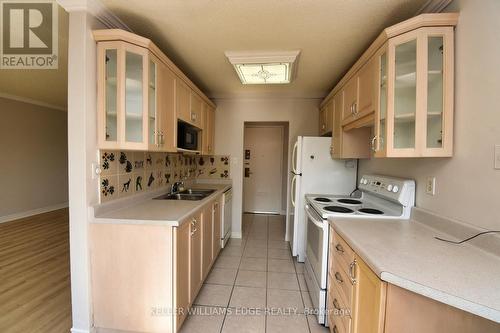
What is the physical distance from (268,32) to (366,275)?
185cm

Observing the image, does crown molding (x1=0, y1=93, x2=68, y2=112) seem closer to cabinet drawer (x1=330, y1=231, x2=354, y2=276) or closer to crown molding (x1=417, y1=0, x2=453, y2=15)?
cabinet drawer (x1=330, y1=231, x2=354, y2=276)

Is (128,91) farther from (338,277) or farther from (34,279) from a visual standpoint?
(34,279)

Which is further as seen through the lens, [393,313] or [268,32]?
[268,32]

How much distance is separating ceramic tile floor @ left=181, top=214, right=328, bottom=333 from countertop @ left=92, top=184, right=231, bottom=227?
2.84 feet

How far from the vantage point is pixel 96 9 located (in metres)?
1.53

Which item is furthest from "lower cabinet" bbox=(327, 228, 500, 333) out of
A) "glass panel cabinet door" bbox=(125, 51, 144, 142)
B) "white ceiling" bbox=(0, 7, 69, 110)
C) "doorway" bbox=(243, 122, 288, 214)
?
"doorway" bbox=(243, 122, 288, 214)

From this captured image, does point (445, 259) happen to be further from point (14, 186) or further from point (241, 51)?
point (14, 186)

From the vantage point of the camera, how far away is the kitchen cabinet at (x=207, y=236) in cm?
213

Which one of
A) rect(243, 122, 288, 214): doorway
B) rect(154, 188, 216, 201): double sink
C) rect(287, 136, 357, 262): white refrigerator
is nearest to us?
rect(154, 188, 216, 201): double sink

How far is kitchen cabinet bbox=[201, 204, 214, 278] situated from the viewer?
2131 millimetres

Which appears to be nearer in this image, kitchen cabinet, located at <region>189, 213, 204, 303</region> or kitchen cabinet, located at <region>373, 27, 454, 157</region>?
kitchen cabinet, located at <region>373, 27, 454, 157</region>

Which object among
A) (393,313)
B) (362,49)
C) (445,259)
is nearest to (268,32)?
(362,49)

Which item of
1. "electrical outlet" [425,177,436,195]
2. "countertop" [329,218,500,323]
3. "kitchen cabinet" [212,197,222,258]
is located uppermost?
"electrical outlet" [425,177,436,195]

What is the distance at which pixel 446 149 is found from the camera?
1348 mm
